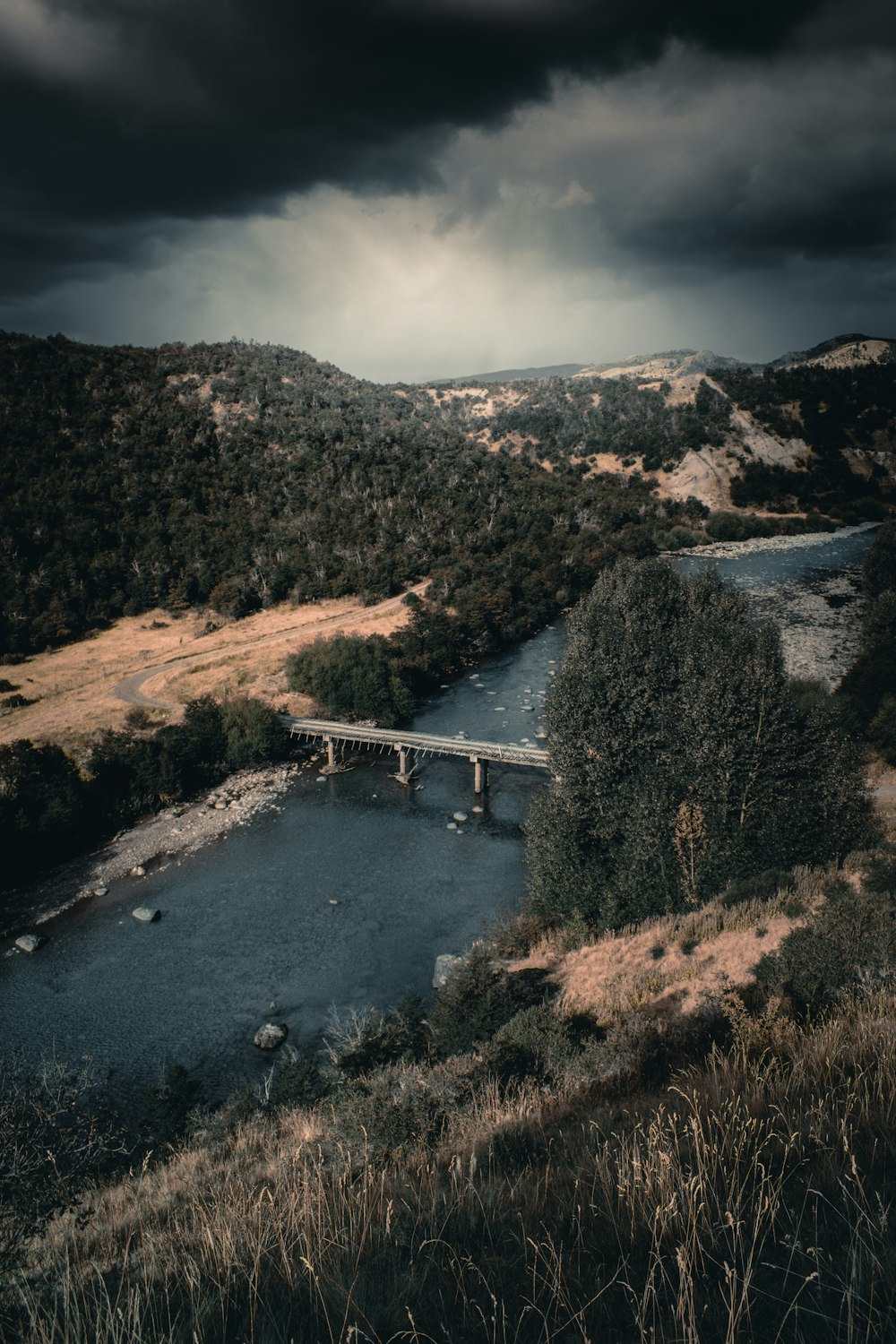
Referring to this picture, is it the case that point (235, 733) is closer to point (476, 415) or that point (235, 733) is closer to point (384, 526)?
point (384, 526)

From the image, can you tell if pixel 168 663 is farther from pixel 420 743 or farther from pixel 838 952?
pixel 838 952

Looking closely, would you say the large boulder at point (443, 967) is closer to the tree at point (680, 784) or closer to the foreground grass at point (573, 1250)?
the tree at point (680, 784)

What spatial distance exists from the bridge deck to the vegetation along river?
88.0 inches

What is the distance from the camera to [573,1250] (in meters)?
4.57

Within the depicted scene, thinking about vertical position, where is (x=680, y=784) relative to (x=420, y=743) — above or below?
above

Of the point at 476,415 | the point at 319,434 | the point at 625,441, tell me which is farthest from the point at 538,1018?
the point at 476,415

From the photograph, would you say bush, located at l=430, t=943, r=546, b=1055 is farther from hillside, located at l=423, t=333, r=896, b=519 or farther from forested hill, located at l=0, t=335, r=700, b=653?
hillside, located at l=423, t=333, r=896, b=519

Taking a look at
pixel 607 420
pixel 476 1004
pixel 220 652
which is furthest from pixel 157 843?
pixel 607 420

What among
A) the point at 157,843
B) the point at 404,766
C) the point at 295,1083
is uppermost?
the point at 404,766

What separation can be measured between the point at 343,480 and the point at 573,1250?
101 m

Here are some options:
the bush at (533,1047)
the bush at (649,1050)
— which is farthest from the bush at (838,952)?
the bush at (533,1047)

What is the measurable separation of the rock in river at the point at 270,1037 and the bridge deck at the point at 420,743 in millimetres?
20255

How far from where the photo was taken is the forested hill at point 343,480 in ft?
258

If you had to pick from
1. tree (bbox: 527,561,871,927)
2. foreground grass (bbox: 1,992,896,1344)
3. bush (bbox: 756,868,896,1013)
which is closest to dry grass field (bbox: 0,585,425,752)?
tree (bbox: 527,561,871,927)
